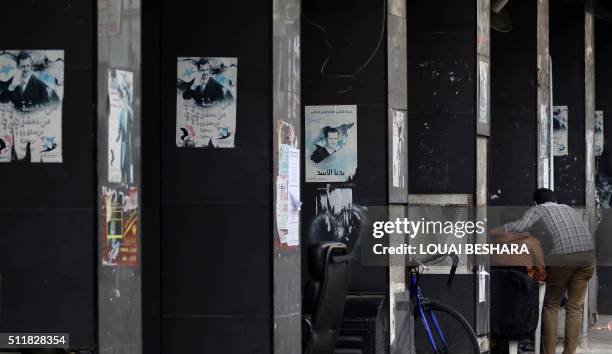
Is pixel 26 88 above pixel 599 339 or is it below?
above

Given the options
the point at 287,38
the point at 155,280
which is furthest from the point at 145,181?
the point at 287,38

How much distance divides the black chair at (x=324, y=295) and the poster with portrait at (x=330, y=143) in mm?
3511

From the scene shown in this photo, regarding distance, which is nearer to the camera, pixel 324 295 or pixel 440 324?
pixel 324 295

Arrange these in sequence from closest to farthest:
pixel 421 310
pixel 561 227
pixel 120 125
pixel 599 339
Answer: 1. pixel 120 125
2. pixel 421 310
3. pixel 561 227
4. pixel 599 339

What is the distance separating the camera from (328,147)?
12023mm

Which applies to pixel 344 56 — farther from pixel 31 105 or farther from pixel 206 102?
pixel 31 105

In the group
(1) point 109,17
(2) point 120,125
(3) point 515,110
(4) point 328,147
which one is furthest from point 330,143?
(3) point 515,110

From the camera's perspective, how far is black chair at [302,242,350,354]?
8273 millimetres

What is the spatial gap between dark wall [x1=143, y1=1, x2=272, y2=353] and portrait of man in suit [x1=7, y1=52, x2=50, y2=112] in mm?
1840

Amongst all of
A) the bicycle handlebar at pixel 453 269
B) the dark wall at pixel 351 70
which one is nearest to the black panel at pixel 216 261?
the dark wall at pixel 351 70

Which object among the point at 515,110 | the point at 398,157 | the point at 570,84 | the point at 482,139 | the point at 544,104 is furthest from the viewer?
the point at 570,84

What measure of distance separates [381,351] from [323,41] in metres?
2.61

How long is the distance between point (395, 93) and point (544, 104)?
16.0 feet

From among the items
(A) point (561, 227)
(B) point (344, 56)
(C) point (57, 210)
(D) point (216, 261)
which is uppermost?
(B) point (344, 56)
